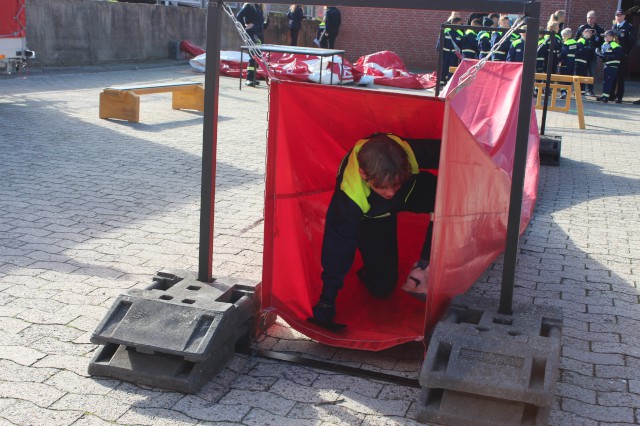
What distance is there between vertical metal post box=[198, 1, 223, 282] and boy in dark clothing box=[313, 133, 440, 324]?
597 millimetres

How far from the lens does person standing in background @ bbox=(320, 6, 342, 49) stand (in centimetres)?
2502

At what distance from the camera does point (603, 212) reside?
7586 millimetres

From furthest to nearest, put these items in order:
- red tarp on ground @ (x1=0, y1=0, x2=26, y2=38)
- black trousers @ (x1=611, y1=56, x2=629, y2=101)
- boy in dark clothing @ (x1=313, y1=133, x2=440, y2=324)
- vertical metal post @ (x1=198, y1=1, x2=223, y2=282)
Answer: black trousers @ (x1=611, y1=56, x2=629, y2=101)
red tarp on ground @ (x1=0, y1=0, x2=26, y2=38)
boy in dark clothing @ (x1=313, y1=133, x2=440, y2=324)
vertical metal post @ (x1=198, y1=1, x2=223, y2=282)

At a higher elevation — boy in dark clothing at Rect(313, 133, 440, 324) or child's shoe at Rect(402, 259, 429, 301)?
boy in dark clothing at Rect(313, 133, 440, 324)

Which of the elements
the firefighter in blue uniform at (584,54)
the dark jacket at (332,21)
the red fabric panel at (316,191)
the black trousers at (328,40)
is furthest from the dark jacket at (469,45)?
the red fabric panel at (316,191)

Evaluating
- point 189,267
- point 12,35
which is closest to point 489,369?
point 189,267

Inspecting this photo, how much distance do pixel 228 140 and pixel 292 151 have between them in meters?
6.28

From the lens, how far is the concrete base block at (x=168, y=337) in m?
3.64

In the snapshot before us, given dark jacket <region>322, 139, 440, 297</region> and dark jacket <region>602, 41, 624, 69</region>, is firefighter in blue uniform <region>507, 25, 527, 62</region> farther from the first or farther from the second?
dark jacket <region>322, 139, 440, 297</region>

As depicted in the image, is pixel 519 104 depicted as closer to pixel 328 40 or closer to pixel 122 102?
pixel 122 102

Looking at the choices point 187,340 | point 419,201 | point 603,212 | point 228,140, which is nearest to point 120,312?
point 187,340

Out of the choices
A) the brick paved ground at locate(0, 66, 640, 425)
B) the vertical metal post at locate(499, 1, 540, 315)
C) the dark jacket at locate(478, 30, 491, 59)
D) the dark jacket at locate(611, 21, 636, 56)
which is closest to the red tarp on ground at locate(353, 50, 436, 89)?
the dark jacket at locate(478, 30, 491, 59)

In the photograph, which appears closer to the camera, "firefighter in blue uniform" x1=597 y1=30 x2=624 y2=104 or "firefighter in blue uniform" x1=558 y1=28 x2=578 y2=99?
"firefighter in blue uniform" x1=597 y1=30 x2=624 y2=104

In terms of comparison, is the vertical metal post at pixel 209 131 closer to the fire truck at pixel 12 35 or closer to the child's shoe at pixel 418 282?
the child's shoe at pixel 418 282
